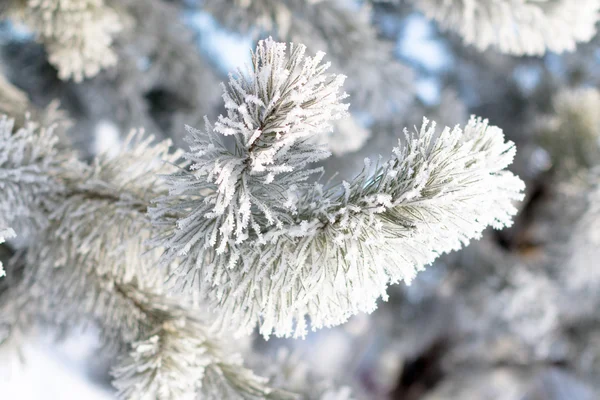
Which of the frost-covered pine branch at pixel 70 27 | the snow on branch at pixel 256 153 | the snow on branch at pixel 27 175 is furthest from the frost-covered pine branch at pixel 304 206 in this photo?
the frost-covered pine branch at pixel 70 27

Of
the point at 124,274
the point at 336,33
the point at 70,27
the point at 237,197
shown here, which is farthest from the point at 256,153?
the point at 336,33

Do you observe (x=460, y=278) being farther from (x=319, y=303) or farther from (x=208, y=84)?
(x=319, y=303)

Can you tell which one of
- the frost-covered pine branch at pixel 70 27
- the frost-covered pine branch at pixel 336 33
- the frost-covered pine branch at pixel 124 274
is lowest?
the frost-covered pine branch at pixel 124 274

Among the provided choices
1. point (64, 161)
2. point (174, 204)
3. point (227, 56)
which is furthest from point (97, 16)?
point (227, 56)

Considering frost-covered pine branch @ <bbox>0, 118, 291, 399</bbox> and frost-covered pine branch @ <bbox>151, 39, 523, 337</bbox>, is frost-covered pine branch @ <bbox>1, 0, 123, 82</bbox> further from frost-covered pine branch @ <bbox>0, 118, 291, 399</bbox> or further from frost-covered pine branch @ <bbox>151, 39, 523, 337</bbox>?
frost-covered pine branch @ <bbox>151, 39, 523, 337</bbox>

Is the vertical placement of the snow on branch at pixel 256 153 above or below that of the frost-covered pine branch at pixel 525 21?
below

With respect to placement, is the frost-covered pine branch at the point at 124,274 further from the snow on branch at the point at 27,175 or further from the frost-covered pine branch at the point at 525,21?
the frost-covered pine branch at the point at 525,21
